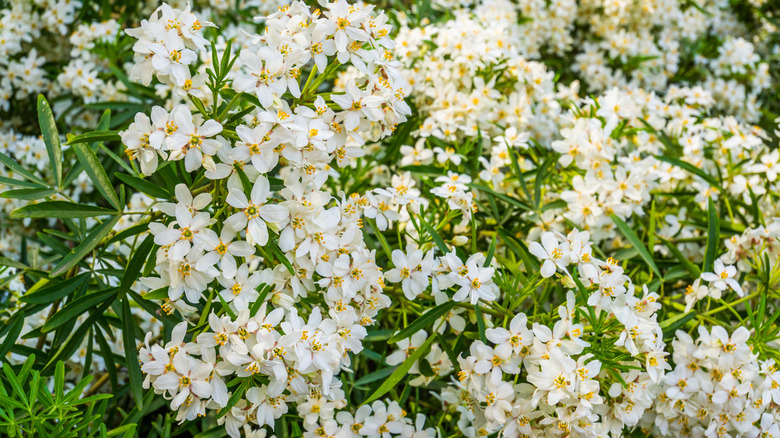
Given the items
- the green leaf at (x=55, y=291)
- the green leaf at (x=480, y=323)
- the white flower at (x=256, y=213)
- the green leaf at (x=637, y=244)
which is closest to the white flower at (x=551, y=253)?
the green leaf at (x=480, y=323)

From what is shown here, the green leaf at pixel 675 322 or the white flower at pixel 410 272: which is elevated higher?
the white flower at pixel 410 272

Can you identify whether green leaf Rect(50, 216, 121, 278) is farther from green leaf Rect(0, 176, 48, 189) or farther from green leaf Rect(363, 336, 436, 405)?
green leaf Rect(363, 336, 436, 405)

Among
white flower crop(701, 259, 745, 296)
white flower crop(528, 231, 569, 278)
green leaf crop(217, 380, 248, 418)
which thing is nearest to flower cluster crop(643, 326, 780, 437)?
white flower crop(701, 259, 745, 296)

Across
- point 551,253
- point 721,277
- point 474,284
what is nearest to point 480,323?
point 474,284

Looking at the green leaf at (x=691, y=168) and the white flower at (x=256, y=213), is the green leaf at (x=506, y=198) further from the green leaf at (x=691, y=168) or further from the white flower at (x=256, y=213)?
the white flower at (x=256, y=213)

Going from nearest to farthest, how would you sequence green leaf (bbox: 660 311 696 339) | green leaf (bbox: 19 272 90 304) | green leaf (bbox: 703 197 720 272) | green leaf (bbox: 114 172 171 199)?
green leaf (bbox: 114 172 171 199), green leaf (bbox: 19 272 90 304), green leaf (bbox: 660 311 696 339), green leaf (bbox: 703 197 720 272)

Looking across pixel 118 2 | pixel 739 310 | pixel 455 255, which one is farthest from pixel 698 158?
pixel 118 2

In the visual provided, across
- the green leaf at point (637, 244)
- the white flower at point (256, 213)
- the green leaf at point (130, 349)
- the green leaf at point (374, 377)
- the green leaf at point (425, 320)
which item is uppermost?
the white flower at point (256, 213)

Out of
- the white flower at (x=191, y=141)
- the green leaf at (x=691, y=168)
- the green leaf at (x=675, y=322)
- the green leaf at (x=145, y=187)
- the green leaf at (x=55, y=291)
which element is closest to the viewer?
the white flower at (x=191, y=141)
